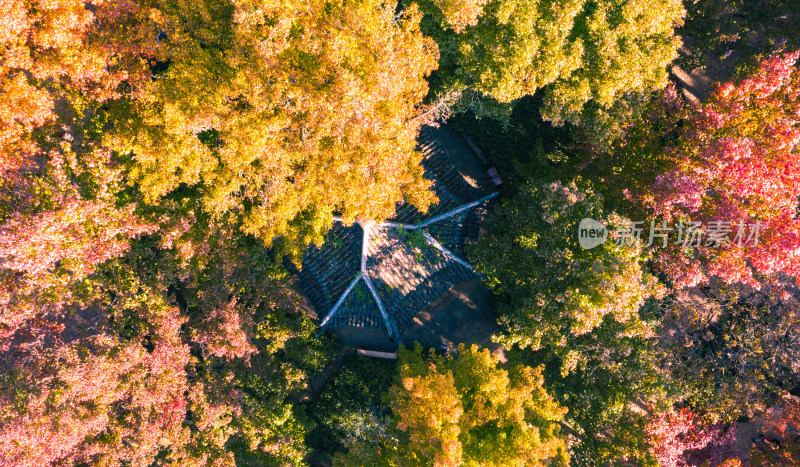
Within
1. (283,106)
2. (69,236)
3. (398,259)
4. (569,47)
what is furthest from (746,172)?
(69,236)

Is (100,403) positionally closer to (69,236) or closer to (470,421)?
(69,236)

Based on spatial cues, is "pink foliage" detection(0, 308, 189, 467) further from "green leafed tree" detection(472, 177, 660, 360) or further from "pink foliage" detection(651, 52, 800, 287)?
"pink foliage" detection(651, 52, 800, 287)

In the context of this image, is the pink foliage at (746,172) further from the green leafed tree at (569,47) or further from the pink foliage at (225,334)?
the pink foliage at (225,334)

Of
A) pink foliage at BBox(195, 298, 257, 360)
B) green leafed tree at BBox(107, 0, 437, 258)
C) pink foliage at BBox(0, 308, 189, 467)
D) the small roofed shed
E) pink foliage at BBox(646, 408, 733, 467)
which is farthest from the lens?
the small roofed shed

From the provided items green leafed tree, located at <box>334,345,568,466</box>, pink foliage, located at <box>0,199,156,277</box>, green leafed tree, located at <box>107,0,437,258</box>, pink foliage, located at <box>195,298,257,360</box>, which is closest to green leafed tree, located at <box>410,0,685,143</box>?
green leafed tree, located at <box>107,0,437,258</box>

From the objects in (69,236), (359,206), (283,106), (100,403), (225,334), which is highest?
→ (69,236)

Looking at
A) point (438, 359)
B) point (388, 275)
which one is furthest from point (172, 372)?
point (438, 359)

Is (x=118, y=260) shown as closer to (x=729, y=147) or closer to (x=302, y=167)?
(x=302, y=167)

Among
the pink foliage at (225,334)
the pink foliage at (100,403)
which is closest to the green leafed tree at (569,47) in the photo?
the pink foliage at (225,334)

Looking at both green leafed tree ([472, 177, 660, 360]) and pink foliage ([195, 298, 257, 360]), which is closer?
green leafed tree ([472, 177, 660, 360])
